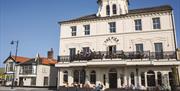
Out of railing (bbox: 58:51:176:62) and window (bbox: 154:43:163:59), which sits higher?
window (bbox: 154:43:163:59)

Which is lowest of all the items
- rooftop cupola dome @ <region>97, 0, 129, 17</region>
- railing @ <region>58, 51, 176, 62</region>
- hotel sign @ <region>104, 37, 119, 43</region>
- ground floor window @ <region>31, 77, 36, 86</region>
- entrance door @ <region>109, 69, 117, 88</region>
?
ground floor window @ <region>31, 77, 36, 86</region>

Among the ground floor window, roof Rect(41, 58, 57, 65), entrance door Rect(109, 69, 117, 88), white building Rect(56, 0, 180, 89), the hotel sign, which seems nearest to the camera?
white building Rect(56, 0, 180, 89)

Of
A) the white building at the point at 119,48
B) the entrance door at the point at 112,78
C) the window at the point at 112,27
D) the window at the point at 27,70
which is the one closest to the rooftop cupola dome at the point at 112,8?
the white building at the point at 119,48

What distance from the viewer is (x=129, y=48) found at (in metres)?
26.9

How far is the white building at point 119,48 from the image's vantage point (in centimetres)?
2466

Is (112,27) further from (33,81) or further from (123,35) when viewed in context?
(33,81)

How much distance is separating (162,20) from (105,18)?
25.8 ft

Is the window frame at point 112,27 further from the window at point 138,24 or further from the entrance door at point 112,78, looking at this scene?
the entrance door at point 112,78

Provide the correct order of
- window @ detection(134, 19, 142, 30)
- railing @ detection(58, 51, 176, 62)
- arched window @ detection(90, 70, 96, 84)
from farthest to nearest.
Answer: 1. arched window @ detection(90, 70, 96, 84)
2. window @ detection(134, 19, 142, 30)
3. railing @ detection(58, 51, 176, 62)

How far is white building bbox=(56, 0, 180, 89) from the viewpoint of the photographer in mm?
24656

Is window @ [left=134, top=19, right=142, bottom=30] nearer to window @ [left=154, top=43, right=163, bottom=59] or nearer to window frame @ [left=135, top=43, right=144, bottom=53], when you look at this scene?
window frame @ [left=135, top=43, right=144, bottom=53]

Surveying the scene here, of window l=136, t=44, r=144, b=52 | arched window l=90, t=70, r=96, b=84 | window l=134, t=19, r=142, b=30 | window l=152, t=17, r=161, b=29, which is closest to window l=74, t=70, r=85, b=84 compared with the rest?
arched window l=90, t=70, r=96, b=84

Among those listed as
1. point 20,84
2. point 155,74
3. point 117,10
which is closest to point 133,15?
point 117,10

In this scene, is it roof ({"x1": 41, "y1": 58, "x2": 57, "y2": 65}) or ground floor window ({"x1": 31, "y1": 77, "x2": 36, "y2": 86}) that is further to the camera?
roof ({"x1": 41, "y1": 58, "x2": 57, "y2": 65})
